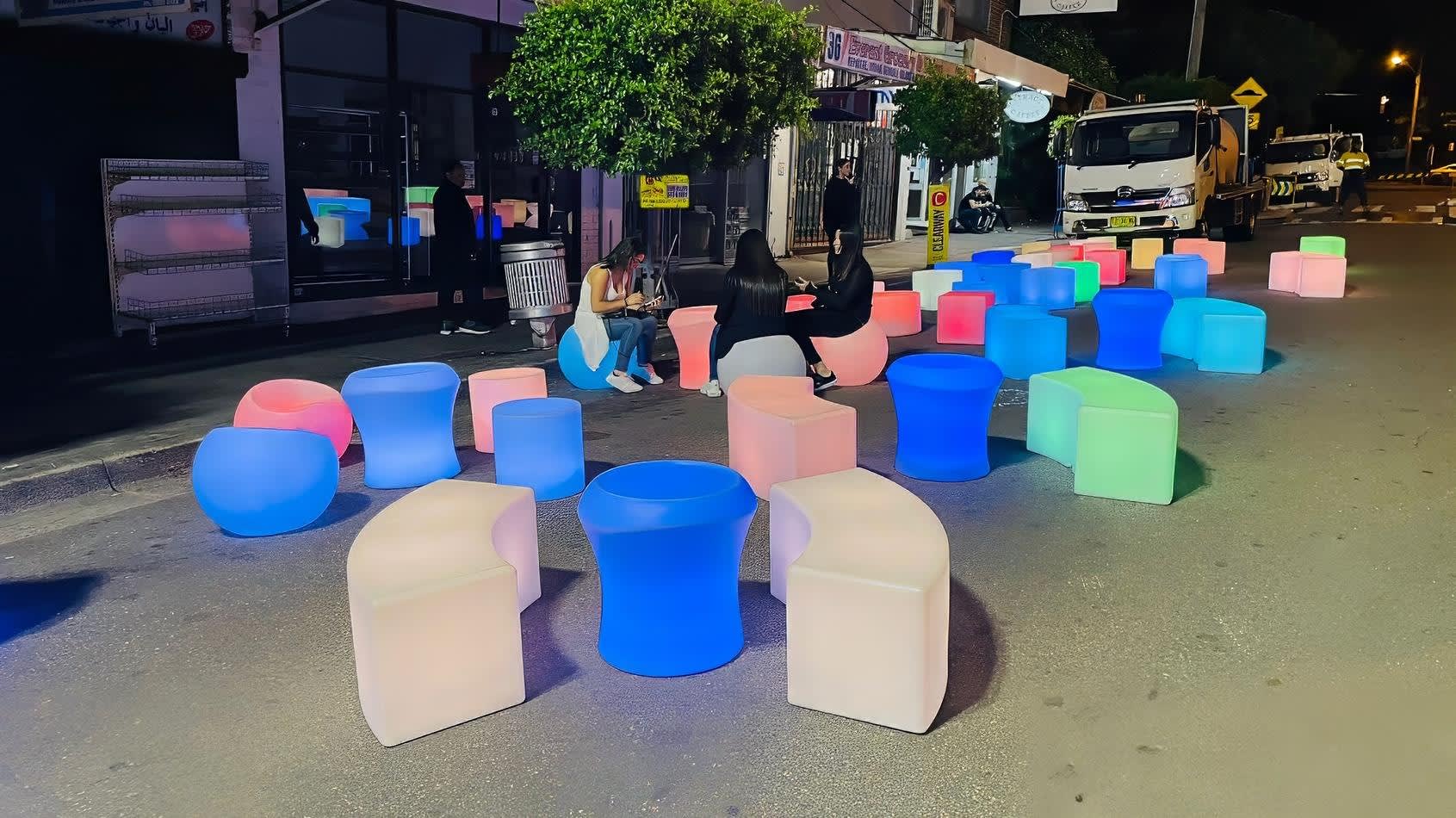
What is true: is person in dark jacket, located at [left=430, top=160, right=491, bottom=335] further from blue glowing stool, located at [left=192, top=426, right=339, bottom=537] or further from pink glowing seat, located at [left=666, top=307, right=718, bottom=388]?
blue glowing stool, located at [left=192, top=426, right=339, bottom=537]

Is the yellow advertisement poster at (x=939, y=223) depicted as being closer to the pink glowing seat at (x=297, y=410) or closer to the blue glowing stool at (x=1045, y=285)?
the blue glowing stool at (x=1045, y=285)

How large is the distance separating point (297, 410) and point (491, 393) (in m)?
1.39

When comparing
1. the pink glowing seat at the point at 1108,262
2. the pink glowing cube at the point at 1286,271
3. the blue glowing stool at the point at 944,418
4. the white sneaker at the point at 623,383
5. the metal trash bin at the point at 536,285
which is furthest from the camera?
the pink glowing seat at the point at 1108,262

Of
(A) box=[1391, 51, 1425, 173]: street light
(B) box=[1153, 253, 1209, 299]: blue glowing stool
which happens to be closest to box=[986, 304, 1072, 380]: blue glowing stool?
(B) box=[1153, 253, 1209, 299]: blue glowing stool

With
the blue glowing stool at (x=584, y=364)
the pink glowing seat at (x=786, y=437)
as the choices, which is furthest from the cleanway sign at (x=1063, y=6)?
the pink glowing seat at (x=786, y=437)

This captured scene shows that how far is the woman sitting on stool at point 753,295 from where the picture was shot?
27.5 feet

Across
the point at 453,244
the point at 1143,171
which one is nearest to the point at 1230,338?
the point at 453,244

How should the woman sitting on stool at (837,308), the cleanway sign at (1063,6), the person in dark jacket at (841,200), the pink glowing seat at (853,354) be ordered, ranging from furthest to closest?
the cleanway sign at (1063,6), the person in dark jacket at (841,200), the pink glowing seat at (853,354), the woman sitting on stool at (837,308)

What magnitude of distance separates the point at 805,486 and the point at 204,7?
944cm

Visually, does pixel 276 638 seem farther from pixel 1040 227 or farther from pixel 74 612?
pixel 1040 227

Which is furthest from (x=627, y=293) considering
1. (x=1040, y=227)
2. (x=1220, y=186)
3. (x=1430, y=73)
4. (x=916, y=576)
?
(x=1430, y=73)

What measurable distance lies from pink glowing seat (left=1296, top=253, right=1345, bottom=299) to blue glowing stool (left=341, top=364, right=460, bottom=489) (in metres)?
13.0

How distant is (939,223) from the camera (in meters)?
18.8

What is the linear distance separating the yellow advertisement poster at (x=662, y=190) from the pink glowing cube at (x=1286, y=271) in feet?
29.2
